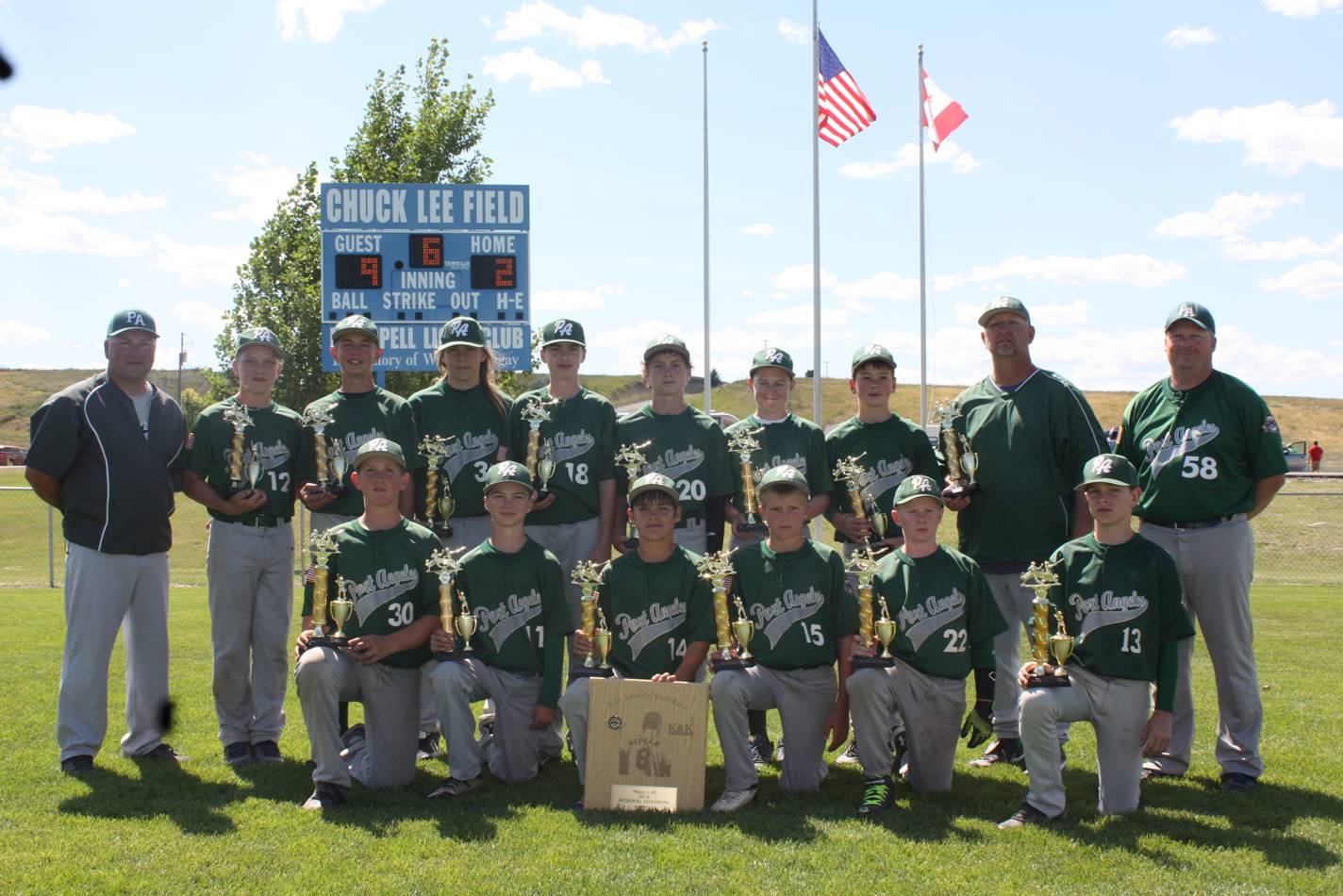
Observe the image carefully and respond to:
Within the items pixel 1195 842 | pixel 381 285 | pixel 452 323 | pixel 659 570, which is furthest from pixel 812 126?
pixel 1195 842

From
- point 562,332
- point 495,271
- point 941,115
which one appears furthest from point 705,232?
point 562,332

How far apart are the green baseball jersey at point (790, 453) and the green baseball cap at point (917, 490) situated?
2.97 ft

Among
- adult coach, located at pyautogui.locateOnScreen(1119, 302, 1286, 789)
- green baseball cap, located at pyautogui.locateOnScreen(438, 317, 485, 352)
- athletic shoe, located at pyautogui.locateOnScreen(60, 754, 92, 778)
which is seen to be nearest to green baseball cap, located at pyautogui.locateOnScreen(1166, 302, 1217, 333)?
adult coach, located at pyautogui.locateOnScreen(1119, 302, 1286, 789)

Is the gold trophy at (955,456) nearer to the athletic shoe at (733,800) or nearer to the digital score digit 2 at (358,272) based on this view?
the athletic shoe at (733,800)

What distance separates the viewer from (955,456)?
6188 mm

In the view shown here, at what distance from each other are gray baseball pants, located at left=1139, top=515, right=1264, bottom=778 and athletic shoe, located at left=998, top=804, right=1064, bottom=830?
117cm

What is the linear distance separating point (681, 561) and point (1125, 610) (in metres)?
2.20

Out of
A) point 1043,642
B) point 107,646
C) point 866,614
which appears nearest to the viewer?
→ point 1043,642

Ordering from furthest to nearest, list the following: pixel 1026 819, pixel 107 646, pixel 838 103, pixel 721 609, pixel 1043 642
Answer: pixel 838 103 < pixel 107 646 < pixel 721 609 < pixel 1043 642 < pixel 1026 819

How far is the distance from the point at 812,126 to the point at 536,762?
12931mm

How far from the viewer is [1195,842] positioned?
4637mm

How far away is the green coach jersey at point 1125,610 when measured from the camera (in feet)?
16.8

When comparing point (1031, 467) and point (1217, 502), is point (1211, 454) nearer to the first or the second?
point (1217, 502)

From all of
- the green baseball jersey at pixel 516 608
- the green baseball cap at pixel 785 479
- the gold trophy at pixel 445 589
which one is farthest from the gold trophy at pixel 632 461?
the gold trophy at pixel 445 589
